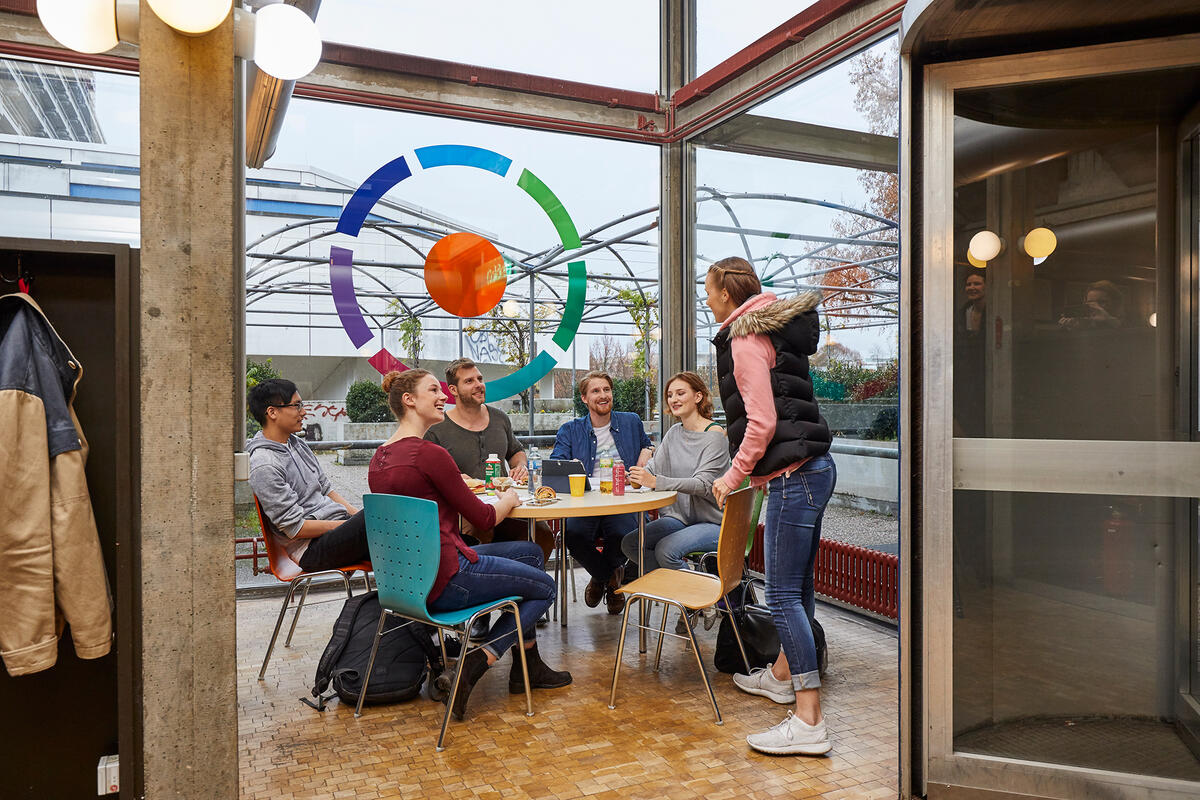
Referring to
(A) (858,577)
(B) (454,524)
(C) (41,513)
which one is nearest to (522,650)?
(B) (454,524)

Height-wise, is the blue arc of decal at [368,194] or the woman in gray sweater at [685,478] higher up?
the blue arc of decal at [368,194]

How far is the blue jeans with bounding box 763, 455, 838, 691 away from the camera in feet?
9.60

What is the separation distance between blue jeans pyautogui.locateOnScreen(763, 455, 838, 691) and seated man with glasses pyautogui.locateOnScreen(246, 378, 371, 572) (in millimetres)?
1822

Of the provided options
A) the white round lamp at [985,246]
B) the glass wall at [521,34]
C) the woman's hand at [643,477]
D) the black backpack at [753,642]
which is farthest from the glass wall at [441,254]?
the white round lamp at [985,246]

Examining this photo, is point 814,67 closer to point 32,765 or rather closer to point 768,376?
point 768,376

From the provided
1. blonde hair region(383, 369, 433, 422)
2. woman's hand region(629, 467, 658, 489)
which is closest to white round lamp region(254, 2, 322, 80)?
blonde hair region(383, 369, 433, 422)

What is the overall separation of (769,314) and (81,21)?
233 cm

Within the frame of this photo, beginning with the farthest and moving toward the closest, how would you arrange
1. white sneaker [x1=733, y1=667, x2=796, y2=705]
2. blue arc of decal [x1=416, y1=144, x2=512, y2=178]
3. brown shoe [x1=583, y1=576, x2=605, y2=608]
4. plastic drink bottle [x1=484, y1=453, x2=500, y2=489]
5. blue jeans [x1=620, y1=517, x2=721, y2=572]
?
1. blue arc of decal [x1=416, y1=144, x2=512, y2=178]
2. brown shoe [x1=583, y1=576, x2=605, y2=608]
3. plastic drink bottle [x1=484, y1=453, x2=500, y2=489]
4. blue jeans [x1=620, y1=517, x2=721, y2=572]
5. white sneaker [x1=733, y1=667, x2=796, y2=705]

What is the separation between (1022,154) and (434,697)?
3184 millimetres

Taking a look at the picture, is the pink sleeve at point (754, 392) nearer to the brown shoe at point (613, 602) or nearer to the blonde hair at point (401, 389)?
the blonde hair at point (401, 389)

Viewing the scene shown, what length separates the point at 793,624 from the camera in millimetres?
2920

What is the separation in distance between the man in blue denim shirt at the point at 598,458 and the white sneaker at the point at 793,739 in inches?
71.2

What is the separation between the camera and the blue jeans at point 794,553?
293 centimetres

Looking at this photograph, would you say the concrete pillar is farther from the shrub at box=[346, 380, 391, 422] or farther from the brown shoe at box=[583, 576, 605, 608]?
the shrub at box=[346, 380, 391, 422]
